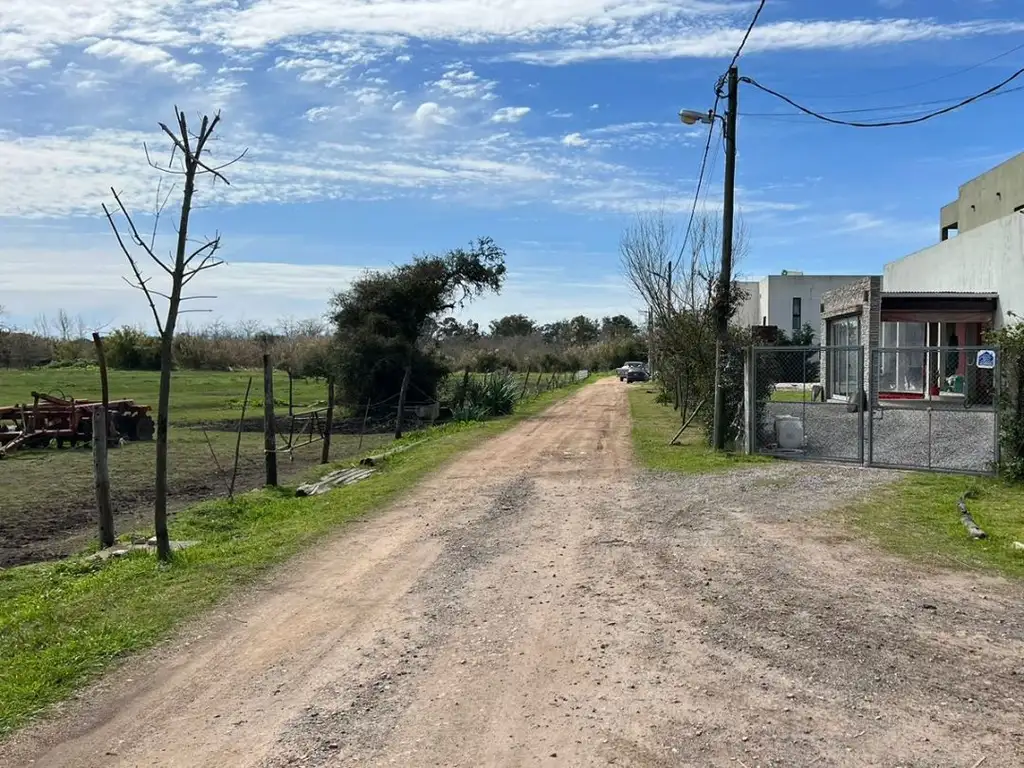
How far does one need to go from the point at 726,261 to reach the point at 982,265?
13913 millimetres

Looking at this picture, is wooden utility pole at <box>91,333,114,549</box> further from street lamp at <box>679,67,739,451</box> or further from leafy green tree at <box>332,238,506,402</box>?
leafy green tree at <box>332,238,506,402</box>

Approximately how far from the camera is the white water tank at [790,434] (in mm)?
15641

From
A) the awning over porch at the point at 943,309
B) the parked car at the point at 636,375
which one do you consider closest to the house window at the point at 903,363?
the awning over porch at the point at 943,309

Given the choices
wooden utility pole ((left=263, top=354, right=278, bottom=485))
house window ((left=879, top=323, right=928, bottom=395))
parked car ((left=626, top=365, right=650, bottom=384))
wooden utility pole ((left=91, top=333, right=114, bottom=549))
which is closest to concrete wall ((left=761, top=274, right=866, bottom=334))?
parked car ((left=626, top=365, right=650, bottom=384))

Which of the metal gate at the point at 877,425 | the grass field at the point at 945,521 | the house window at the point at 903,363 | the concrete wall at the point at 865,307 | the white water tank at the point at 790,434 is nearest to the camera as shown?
the grass field at the point at 945,521

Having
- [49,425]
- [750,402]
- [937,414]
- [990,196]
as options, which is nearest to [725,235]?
[750,402]

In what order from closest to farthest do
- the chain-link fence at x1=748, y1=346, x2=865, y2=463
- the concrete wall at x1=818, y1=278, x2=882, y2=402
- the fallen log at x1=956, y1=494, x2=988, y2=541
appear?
the fallen log at x1=956, y1=494, x2=988, y2=541
the chain-link fence at x1=748, y1=346, x2=865, y2=463
the concrete wall at x1=818, y1=278, x2=882, y2=402

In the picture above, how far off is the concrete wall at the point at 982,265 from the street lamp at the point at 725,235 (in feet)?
24.9

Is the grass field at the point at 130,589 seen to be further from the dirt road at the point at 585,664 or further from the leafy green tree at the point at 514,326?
the leafy green tree at the point at 514,326

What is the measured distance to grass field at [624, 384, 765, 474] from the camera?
14461mm

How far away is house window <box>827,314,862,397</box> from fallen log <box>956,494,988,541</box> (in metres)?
14.3

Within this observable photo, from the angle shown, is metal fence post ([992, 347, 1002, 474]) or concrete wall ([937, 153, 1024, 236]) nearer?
metal fence post ([992, 347, 1002, 474])

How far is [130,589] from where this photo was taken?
24.2 feet

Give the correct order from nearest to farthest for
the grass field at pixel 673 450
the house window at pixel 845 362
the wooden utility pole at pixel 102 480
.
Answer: the wooden utility pole at pixel 102 480 → the grass field at pixel 673 450 → the house window at pixel 845 362
